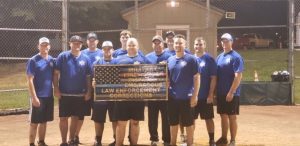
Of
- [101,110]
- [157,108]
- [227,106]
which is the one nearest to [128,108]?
[101,110]

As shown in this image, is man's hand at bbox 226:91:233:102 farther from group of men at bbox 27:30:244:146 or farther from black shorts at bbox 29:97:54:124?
black shorts at bbox 29:97:54:124

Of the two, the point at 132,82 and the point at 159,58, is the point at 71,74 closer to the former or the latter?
the point at 132,82

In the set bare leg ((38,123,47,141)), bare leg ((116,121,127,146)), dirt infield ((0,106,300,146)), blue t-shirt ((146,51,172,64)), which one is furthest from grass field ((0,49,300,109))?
bare leg ((116,121,127,146))

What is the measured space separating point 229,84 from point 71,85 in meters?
2.83

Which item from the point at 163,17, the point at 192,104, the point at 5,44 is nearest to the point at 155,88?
the point at 192,104

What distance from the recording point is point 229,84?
913 centimetres

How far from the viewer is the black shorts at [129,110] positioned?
854 centimetres

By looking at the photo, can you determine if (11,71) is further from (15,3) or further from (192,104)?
(192,104)

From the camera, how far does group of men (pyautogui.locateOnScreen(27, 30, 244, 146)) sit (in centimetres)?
863

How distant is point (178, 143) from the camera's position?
9.58 metres

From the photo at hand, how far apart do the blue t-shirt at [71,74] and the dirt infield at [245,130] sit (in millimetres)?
1204

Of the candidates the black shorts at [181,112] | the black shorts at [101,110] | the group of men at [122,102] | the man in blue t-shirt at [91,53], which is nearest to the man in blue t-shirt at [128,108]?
the group of men at [122,102]

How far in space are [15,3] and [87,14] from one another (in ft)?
14.1

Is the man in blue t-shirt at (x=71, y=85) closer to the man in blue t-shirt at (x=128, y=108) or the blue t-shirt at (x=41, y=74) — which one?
the blue t-shirt at (x=41, y=74)
